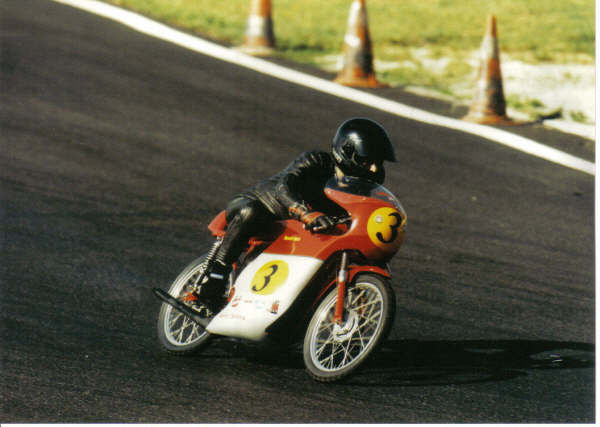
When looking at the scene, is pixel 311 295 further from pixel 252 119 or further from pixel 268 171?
pixel 252 119

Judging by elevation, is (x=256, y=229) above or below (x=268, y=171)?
above

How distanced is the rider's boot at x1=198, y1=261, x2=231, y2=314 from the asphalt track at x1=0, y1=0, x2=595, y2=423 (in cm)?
26

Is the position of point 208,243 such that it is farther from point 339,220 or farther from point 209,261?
point 339,220

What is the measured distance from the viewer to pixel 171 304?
233 inches

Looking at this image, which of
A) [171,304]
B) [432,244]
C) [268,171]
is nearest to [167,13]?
[268,171]

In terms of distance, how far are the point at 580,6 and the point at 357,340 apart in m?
13.3

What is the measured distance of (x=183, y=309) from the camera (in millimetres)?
5863

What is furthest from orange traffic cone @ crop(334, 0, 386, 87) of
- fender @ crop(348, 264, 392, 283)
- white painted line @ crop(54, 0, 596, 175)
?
fender @ crop(348, 264, 392, 283)

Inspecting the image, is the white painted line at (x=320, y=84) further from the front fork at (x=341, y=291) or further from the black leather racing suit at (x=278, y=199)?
the front fork at (x=341, y=291)

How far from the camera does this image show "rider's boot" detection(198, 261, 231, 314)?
231 inches

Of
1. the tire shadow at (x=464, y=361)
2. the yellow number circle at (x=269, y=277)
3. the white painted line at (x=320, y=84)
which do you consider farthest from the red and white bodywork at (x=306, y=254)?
the white painted line at (x=320, y=84)

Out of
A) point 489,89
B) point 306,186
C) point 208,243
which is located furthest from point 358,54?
point 306,186

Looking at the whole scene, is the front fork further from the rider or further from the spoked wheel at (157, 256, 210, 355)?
the spoked wheel at (157, 256, 210, 355)

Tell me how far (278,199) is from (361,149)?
0.51 meters
